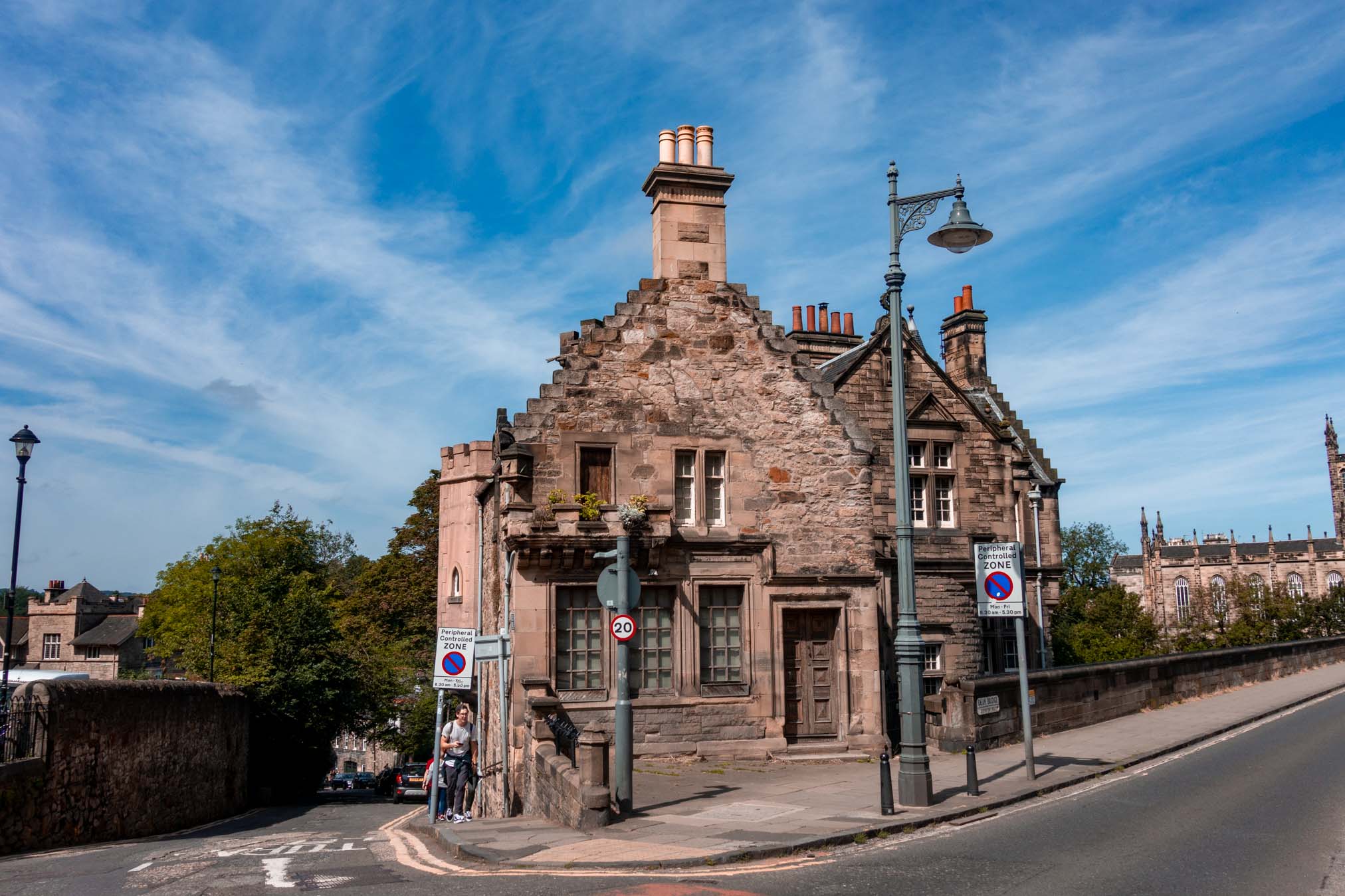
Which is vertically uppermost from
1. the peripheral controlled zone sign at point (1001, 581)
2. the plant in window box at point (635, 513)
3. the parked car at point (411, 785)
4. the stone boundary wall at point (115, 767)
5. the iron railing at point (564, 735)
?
the plant in window box at point (635, 513)

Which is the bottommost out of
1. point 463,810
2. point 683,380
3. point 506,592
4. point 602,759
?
point 463,810

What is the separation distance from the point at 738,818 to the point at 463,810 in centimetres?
499

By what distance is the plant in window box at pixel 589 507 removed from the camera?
57.0 ft

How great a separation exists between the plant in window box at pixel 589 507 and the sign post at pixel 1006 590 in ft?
20.4

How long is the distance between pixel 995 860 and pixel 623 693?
16.0ft

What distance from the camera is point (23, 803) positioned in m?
16.0

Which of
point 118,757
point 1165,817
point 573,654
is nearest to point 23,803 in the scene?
point 118,757

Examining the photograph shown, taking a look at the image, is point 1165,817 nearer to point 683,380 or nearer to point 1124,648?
point 683,380

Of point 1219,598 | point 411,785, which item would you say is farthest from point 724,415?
point 1219,598

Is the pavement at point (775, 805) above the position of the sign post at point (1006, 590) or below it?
below

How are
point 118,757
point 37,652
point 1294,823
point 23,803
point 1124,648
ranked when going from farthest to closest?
point 37,652
point 1124,648
point 118,757
point 23,803
point 1294,823

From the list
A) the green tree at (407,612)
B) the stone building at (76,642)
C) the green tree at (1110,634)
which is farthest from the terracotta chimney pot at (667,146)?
the stone building at (76,642)

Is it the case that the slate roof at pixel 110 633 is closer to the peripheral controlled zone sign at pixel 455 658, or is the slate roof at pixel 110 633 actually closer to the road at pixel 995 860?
the road at pixel 995 860

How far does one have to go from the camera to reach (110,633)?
3078 inches
